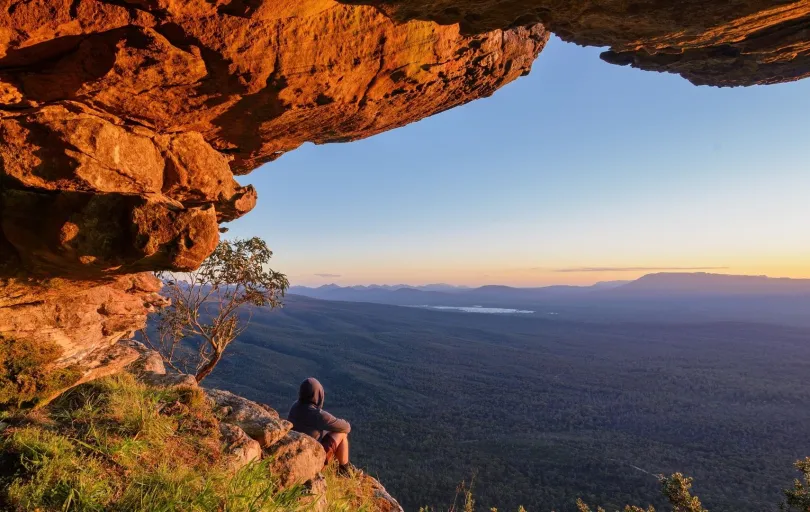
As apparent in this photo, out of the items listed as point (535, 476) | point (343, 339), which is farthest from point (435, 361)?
point (535, 476)

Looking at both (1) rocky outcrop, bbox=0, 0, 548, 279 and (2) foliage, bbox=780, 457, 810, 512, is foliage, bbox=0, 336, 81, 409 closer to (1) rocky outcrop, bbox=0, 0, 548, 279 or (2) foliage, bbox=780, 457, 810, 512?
(1) rocky outcrop, bbox=0, 0, 548, 279

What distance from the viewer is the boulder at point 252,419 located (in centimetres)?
662

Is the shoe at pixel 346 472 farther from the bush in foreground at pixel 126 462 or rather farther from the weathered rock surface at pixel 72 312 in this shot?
the weathered rock surface at pixel 72 312

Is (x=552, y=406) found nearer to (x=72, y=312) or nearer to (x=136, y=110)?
(x=72, y=312)

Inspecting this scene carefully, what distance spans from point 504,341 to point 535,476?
317 ft

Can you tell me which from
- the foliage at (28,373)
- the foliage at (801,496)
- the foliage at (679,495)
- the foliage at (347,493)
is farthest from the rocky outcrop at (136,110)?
the foliage at (801,496)

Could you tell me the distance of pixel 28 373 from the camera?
5527mm

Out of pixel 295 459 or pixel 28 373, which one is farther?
pixel 295 459

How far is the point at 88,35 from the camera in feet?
15.3

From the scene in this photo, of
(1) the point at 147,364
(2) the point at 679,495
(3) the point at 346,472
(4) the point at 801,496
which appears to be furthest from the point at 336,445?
(4) the point at 801,496

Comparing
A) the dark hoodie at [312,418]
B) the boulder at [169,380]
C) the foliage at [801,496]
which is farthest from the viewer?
the foliage at [801,496]

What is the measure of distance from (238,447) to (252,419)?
1252mm

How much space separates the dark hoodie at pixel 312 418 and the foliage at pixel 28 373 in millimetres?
4057

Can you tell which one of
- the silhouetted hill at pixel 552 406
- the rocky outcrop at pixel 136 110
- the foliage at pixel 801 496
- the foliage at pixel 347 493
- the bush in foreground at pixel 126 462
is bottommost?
the silhouetted hill at pixel 552 406
